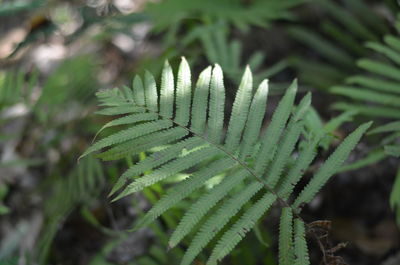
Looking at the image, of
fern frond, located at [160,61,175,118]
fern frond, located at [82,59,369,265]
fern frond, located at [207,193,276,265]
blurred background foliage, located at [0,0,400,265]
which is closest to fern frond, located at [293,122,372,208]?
fern frond, located at [82,59,369,265]

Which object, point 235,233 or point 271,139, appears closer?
point 235,233

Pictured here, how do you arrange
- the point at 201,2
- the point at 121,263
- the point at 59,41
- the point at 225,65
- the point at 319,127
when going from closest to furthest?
the point at 319,127 < the point at 121,263 < the point at 225,65 < the point at 201,2 < the point at 59,41

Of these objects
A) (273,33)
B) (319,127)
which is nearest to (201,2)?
(273,33)

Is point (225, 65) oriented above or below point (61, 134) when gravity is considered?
above

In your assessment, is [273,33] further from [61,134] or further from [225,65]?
[61,134]

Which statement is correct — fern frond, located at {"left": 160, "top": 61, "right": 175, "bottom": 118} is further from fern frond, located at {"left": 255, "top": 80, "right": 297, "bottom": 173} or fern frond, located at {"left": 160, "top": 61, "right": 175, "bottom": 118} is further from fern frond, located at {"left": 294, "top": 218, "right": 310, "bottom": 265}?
fern frond, located at {"left": 294, "top": 218, "right": 310, "bottom": 265}

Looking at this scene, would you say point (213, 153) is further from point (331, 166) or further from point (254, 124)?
Result: point (331, 166)

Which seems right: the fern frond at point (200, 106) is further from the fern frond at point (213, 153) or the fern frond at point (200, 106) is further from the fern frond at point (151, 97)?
the fern frond at point (151, 97)

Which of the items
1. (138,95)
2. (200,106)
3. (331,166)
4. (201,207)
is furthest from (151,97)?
(331,166)

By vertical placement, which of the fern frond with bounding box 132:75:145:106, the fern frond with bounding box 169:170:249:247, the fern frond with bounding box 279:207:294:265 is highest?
the fern frond with bounding box 132:75:145:106
